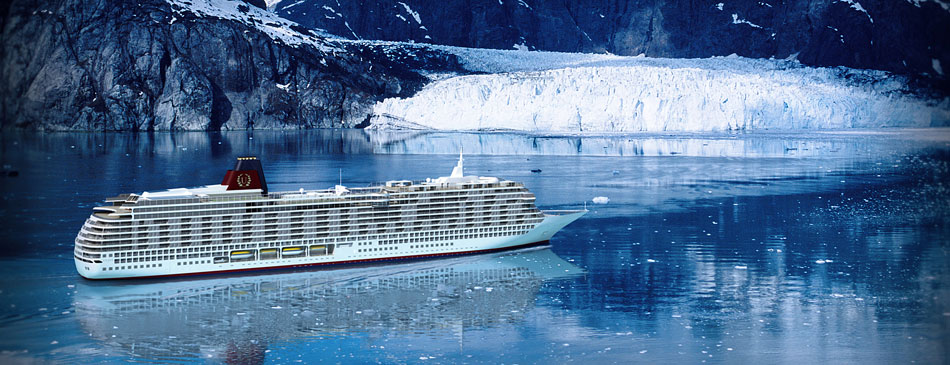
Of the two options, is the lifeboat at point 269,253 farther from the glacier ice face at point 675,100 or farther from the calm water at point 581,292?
the glacier ice face at point 675,100

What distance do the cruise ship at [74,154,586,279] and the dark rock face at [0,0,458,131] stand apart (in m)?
59.2

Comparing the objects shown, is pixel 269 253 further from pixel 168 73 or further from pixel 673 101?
pixel 168 73

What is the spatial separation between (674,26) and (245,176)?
90.7 meters

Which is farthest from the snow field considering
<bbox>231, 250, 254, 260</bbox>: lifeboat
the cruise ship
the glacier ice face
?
<bbox>231, 250, 254, 260</bbox>: lifeboat

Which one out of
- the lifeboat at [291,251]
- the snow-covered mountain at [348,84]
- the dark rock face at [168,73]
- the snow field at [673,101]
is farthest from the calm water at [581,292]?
the dark rock face at [168,73]

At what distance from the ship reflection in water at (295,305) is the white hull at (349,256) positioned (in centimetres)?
38

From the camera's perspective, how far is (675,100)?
67062 mm

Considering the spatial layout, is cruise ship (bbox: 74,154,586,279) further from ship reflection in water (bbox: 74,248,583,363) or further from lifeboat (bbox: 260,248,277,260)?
ship reflection in water (bbox: 74,248,583,363)

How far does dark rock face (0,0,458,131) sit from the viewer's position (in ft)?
274

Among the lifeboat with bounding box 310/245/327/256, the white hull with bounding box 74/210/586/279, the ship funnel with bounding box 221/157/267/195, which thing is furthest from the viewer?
the ship funnel with bounding box 221/157/267/195

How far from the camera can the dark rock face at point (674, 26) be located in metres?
92.5

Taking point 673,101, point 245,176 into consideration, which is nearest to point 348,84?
point 673,101

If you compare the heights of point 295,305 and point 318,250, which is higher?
point 318,250

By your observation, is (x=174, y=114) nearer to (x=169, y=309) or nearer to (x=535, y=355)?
(x=169, y=309)
